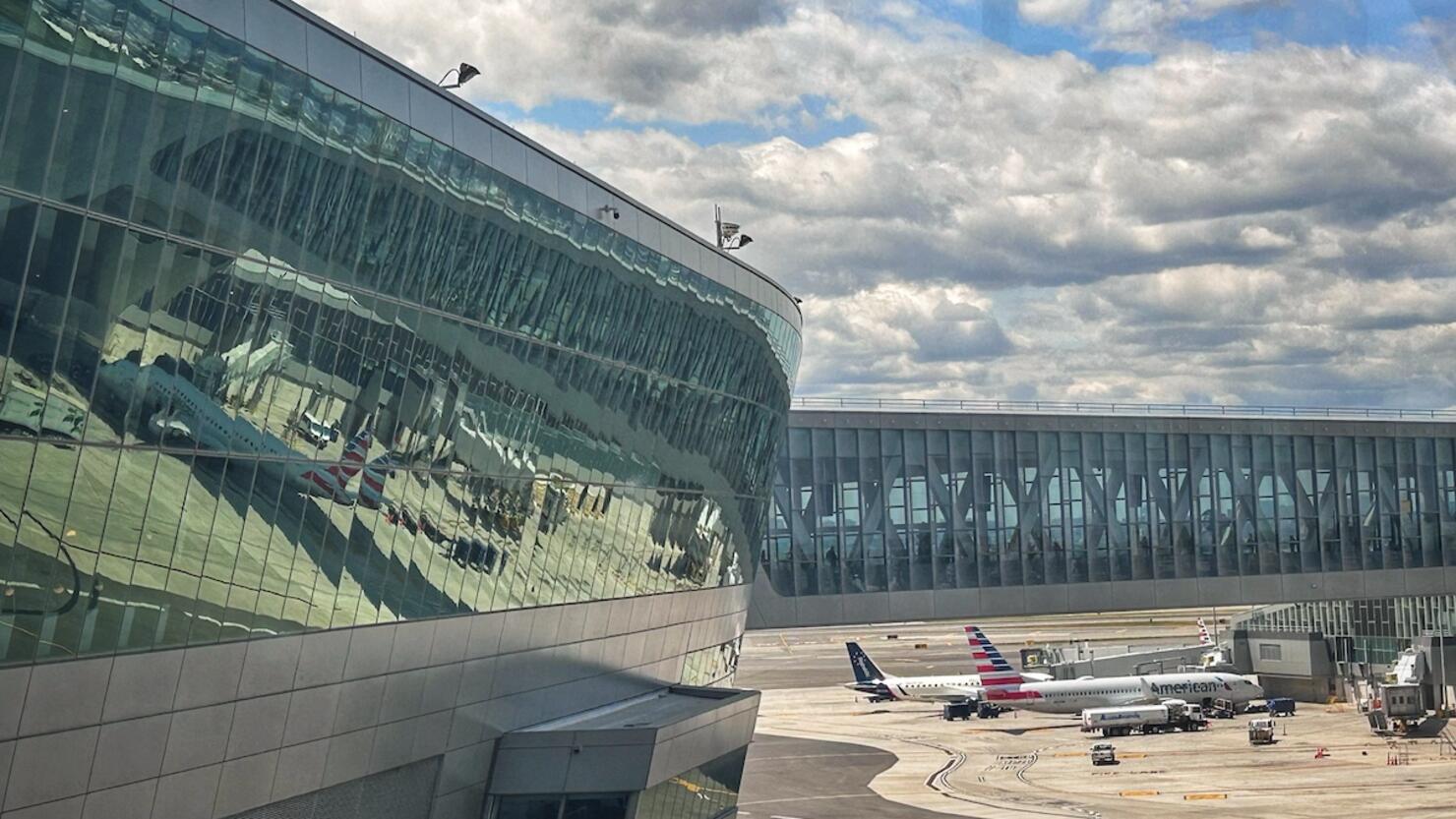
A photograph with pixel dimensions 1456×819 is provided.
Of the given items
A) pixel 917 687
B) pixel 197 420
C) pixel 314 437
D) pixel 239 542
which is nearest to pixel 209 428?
pixel 197 420

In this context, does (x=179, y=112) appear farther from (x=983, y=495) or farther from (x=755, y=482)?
(x=983, y=495)

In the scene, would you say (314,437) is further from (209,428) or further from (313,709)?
(313,709)

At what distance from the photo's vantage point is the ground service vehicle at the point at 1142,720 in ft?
279

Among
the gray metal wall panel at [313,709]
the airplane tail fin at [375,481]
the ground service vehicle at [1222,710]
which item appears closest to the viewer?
the gray metal wall panel at [313,709]

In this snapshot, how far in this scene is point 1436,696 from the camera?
87688 mm

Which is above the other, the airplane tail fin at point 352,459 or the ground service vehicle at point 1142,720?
the airplane tail fin at point 352,459

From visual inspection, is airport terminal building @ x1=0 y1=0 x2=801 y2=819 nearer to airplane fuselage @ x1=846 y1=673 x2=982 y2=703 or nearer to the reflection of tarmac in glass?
the reflection of tarmac in glass

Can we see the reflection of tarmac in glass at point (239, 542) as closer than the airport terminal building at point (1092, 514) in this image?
Yes

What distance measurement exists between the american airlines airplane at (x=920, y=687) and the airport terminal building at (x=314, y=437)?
212ft

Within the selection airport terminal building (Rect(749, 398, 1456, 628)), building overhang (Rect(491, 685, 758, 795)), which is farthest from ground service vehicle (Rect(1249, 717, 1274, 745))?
building overhang (Rect(491, 685, 758, 795))

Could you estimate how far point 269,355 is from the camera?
2005cm

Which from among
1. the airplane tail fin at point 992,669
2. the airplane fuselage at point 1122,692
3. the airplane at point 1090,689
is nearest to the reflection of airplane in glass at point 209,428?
the airplane at point 1090,689

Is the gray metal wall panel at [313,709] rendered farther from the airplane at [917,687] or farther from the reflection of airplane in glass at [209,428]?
the airplane at [917,687]

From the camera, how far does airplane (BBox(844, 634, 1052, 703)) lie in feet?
323
